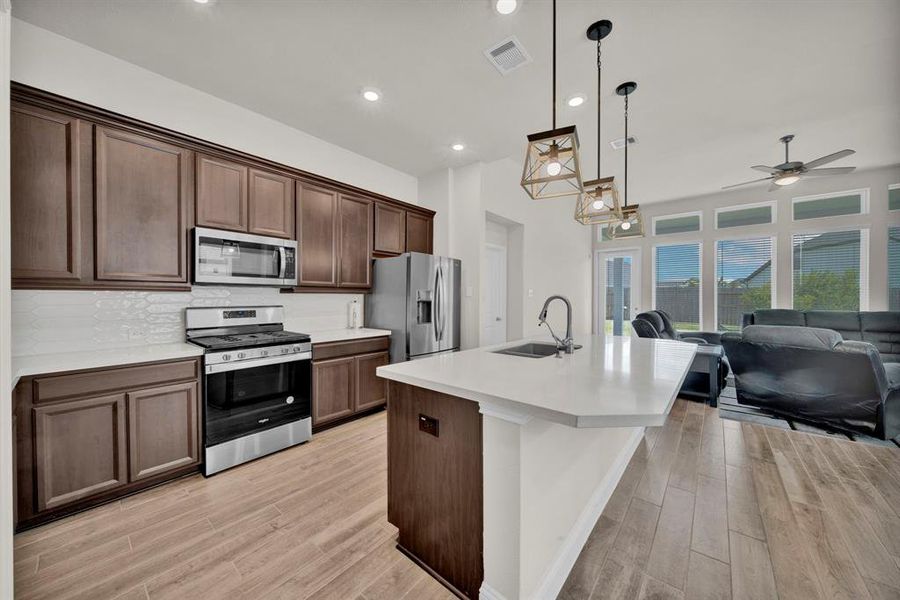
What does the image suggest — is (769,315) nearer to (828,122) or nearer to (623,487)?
(828,122)

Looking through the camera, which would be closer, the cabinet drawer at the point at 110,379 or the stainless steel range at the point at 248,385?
the cabinet drawer at the point at 110,379

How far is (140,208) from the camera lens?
2.29 m

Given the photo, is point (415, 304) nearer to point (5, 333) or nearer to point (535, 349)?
point (535, 349)

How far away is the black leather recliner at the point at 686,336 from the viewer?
3.98 metres

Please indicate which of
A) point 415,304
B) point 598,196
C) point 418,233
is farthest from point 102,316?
point 598,196

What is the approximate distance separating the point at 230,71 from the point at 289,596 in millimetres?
3270

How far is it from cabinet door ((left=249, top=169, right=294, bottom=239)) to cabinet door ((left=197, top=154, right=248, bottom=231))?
8 cm

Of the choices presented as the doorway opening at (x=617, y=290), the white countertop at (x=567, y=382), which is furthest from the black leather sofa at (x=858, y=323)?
the white countertop at (x=567, y=382)

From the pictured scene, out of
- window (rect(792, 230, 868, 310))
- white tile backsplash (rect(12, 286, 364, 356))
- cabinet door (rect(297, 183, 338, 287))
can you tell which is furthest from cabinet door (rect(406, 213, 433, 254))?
window (rect(792, 230, 868, 310))

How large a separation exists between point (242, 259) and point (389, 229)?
64.2 inches

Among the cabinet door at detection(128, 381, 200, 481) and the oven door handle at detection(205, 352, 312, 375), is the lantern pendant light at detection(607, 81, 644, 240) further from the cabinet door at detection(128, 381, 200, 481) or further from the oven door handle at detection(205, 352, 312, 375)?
the cabinet door at detection(128, 381, 200, 481)

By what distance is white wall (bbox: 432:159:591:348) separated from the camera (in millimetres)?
4242

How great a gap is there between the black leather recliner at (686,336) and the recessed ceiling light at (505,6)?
11.1ft

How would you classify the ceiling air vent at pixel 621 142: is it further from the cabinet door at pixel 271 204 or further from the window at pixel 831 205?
the window at pixel 831 205
